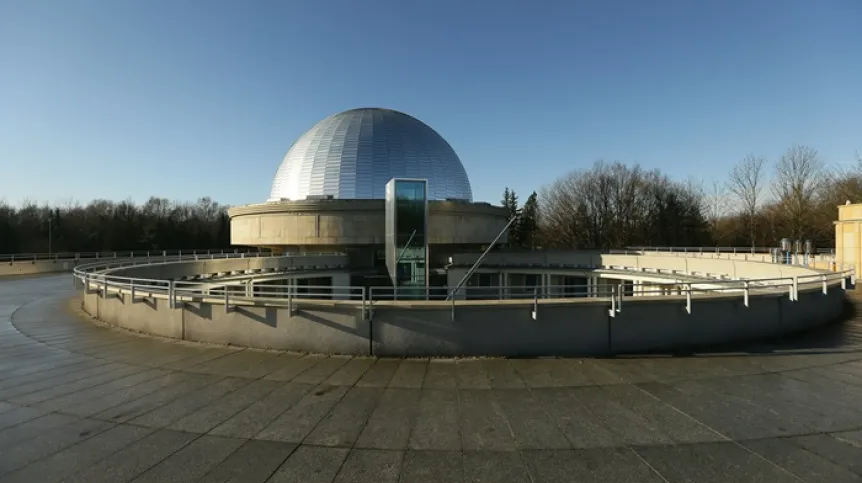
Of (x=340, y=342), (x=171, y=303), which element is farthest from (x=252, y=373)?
(x=171, y=303)

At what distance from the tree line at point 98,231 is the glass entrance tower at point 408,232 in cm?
5615

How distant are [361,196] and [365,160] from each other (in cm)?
403

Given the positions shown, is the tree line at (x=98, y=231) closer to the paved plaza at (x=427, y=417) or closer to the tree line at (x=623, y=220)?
the tree line at (x=623, y=220)

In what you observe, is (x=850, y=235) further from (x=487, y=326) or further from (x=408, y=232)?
(x=487, y=326)

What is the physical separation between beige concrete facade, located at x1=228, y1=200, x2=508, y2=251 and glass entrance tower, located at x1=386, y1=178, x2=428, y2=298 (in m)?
16.3

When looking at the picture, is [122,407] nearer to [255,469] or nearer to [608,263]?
[255,469]

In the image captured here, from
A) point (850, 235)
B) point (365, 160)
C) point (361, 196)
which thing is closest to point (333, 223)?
point (361, 196)

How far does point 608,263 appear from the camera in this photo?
1291 inches

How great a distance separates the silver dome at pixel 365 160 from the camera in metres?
40.6

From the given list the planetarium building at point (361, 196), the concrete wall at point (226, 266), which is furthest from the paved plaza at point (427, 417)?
the planetarium building at point (361, 196)

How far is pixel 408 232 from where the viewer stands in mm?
20812

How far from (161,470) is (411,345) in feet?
17.2

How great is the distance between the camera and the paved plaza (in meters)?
4.77

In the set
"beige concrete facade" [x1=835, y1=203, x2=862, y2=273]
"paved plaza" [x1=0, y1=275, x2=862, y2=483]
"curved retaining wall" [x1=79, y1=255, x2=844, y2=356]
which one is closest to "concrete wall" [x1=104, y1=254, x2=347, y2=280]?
"curved retaining wall" [x1=79, y1=255, x2=844, y2=356]
